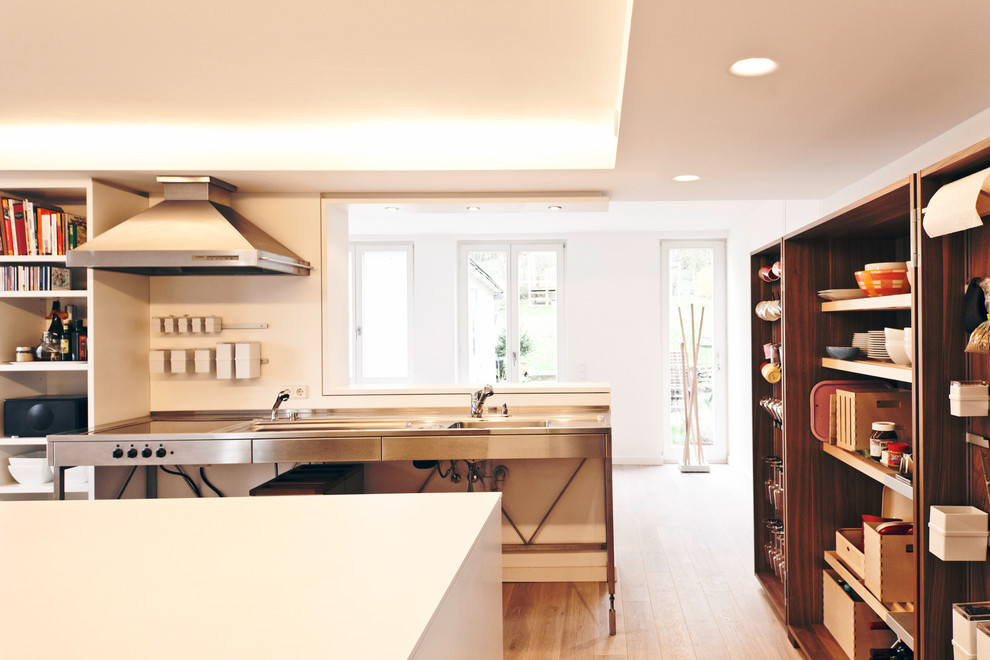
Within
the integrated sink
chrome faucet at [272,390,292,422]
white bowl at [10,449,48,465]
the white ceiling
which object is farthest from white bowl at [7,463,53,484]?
the white ceiling

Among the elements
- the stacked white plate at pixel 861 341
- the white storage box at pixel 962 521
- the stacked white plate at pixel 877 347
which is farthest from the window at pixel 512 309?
the white storage box at pixel 962 521

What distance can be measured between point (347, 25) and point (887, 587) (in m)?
2.45

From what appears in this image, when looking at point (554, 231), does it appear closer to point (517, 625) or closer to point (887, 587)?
point (517, 625)

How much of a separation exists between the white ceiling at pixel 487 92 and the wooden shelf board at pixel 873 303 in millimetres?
669

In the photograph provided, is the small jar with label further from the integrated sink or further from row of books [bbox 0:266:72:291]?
row of books [bbox 0:266:72:291]

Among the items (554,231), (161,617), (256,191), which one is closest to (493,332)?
(554,231)

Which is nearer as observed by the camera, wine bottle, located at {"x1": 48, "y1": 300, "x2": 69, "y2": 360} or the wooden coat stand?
wine bottle, located at {"x1": 48, "y1": 300, "x2": 69, "y2": 360}

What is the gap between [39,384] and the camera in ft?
11.1

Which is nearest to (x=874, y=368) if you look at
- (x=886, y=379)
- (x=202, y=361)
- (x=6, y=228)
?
(x=886, y=379)

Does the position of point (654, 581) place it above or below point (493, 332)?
below

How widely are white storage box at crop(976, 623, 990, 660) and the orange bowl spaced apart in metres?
0.96

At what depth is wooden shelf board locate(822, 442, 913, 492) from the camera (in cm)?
194

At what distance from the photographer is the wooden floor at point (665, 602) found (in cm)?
264

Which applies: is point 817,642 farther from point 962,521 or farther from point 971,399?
point 971,399
